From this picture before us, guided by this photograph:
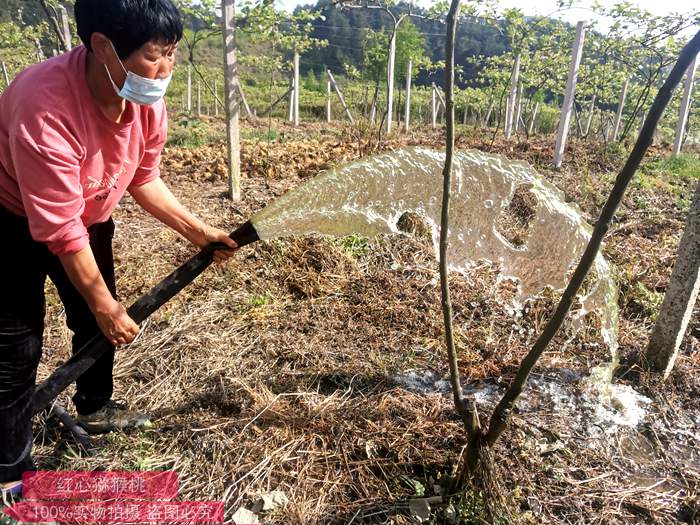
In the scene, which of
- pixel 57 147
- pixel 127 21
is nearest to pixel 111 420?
pixel 57 147

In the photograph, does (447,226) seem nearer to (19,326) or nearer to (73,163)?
(73,163)

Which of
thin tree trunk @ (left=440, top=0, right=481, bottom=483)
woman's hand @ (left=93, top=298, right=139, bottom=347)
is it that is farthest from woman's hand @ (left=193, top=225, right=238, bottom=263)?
thin tree trunk @ (left=440, top=0, right=481, bottom=483)

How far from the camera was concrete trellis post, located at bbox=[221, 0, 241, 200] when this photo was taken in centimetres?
421

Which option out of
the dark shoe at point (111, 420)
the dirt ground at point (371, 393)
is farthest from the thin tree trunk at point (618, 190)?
the dark shoe at point (111, 420)

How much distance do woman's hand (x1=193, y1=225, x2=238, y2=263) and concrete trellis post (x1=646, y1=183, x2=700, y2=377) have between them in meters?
2.05

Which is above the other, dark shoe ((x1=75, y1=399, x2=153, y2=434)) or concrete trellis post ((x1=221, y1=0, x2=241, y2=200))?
concrete trellis post ((x1=221, y1=0, x2=241, y2=200))

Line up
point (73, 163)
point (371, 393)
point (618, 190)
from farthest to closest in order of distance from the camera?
point (371, 393) → point (73, 163) → point (618, 190)

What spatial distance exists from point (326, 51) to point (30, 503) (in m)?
43.2

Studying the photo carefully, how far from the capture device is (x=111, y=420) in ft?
6.38

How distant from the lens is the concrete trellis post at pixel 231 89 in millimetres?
4207

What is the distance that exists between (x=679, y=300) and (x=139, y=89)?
2456mm

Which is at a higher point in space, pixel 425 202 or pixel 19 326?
pixel 425 202

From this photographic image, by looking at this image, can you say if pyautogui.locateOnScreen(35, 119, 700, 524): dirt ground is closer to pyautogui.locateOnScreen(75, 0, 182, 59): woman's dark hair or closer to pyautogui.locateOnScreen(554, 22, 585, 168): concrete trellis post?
pyautogui.locateOnScreen(75, 0, 182, 59): woman's dark hair

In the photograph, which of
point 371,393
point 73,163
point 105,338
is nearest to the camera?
point 73,163
